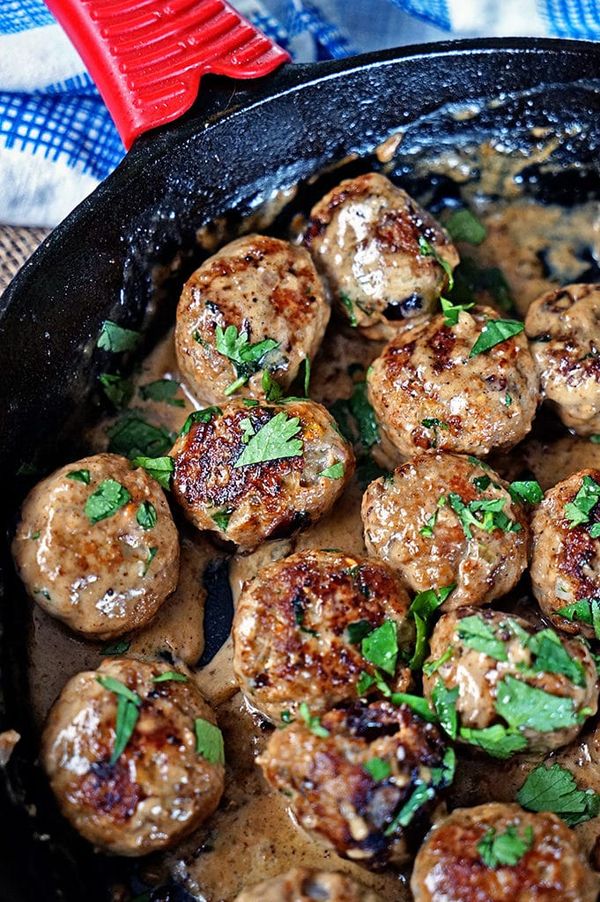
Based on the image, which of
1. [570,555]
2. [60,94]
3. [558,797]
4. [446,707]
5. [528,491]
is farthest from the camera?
[60,94]

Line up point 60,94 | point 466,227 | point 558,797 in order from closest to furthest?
point 558,797
point 466,227
point 60,94

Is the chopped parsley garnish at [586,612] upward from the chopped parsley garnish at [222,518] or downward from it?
downward

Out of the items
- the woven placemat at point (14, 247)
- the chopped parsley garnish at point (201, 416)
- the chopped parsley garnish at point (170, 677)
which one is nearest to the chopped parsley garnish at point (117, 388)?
the chopped parsley garnish at point (201, 416)

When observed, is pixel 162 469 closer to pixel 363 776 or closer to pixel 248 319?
pixel 248 319

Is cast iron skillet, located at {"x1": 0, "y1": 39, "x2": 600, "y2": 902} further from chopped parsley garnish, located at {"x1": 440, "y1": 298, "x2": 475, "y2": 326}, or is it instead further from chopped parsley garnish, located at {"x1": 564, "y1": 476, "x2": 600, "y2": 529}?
chopped parsley garnish, located at {"x1": 564, "y1": 476, "x2": 600, "y2": 529}

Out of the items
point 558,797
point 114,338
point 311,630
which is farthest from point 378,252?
point 558,797

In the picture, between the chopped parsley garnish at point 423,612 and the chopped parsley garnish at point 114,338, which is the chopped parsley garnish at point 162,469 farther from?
the chopped parsley garnish at point 423,612

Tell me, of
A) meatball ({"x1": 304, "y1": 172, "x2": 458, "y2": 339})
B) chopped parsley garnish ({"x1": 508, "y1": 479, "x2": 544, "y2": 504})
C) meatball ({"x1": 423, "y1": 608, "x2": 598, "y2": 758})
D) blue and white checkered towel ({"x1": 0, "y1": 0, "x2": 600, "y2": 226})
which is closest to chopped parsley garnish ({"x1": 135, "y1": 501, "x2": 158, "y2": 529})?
meatball ({"x1": 423, "y1": 608, "x2": 598, "y2": 758})
